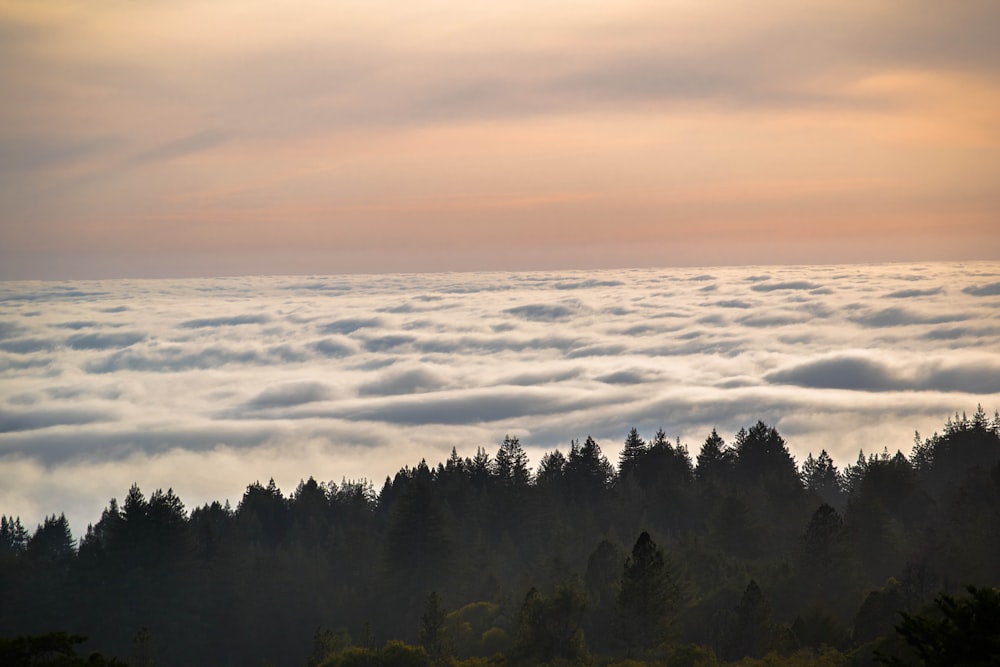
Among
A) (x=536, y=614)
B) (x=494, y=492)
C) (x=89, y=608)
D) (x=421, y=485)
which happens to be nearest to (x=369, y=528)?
(x=494, y=492)

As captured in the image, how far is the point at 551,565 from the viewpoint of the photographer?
8969 centimetres

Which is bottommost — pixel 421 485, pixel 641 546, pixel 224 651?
pixel 224 651

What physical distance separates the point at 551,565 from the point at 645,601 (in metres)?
26.6

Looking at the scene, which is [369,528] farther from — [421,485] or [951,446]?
[951,446]

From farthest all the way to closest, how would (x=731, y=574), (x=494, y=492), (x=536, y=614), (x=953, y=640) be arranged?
(x=494, y=492), (x=731, y=574), (x=536, y=614), (x=953, y=640)

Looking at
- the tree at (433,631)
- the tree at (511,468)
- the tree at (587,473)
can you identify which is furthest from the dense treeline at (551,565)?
the tree at (511,468)

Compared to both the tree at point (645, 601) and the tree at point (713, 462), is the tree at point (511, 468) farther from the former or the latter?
the tree at point (645, 601)

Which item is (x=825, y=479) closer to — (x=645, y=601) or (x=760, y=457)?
(x=760, y=457)

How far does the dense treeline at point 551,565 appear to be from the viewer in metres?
64.2

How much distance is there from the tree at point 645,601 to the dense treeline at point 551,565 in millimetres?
133

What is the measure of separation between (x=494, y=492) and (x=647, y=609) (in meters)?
50.9

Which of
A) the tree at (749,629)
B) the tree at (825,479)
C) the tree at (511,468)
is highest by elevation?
the tree at (511,468)

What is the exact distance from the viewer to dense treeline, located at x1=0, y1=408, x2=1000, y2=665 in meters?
64.2

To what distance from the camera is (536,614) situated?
62.7 metres
